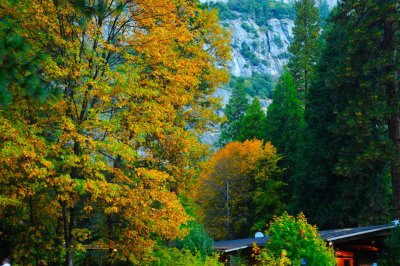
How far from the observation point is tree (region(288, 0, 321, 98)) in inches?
1927

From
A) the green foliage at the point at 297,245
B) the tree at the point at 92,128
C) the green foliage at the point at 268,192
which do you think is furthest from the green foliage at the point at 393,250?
the green foliage at the point at 268,192

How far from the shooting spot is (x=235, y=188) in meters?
40.5

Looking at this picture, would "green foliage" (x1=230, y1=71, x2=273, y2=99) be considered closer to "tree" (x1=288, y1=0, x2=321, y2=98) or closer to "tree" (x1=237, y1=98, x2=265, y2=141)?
"tree" (x1=288, y1=0, x2=321, y2=98)

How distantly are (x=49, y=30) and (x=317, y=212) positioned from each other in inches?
883

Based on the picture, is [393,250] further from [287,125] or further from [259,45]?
[259,45]

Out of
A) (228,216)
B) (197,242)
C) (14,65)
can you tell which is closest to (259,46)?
(228,216)

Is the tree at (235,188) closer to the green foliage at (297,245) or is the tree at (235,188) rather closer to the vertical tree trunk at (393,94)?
the vertical tree trunk at (393,94)

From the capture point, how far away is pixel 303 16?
168 feet

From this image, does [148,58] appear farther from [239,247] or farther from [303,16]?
[303,16]

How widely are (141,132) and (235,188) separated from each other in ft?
96.6

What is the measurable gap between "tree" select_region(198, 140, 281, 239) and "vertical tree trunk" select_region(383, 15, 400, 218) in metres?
16.3

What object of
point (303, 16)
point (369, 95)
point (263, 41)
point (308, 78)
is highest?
point (263, 41)

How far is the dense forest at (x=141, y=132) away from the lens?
10.6 metres

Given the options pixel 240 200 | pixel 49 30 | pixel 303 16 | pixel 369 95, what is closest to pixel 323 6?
pixel 303 16
